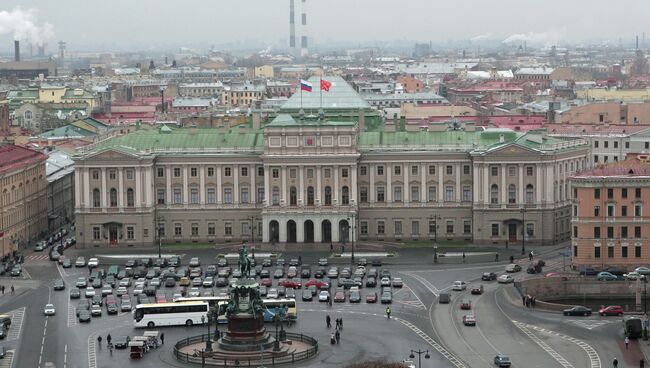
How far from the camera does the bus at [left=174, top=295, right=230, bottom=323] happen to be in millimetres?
87000

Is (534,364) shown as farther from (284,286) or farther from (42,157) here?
(42,157)

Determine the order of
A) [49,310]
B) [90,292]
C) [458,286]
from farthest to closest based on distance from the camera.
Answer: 1. [458,286]
2. [90,292]
3. [49,310]

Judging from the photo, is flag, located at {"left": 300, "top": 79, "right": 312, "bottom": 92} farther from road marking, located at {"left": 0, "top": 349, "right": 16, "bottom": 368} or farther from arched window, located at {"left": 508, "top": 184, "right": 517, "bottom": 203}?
road marking, located at {"left": 0, "top": 349, "right": 16, "bottom": 368}

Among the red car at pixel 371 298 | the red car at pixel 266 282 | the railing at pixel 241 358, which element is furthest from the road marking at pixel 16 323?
the red car at pixel 371 298

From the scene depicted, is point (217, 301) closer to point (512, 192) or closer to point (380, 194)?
point (380, 194)

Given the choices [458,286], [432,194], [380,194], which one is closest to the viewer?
[458,286]

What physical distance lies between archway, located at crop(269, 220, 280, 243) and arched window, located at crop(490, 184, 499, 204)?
1595cm

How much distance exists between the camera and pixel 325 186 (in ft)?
413

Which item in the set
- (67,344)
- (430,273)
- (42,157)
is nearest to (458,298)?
(430,273)

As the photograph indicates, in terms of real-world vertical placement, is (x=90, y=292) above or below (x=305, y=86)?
below

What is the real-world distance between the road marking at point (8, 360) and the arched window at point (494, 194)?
51.1 meters

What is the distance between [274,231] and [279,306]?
3534cm

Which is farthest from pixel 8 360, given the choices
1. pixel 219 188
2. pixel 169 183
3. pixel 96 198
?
pixel 219 188

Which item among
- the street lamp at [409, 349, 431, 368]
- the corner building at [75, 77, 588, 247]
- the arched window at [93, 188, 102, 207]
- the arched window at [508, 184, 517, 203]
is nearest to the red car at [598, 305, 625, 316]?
the street lamp at [409, 349, 431, 368]
